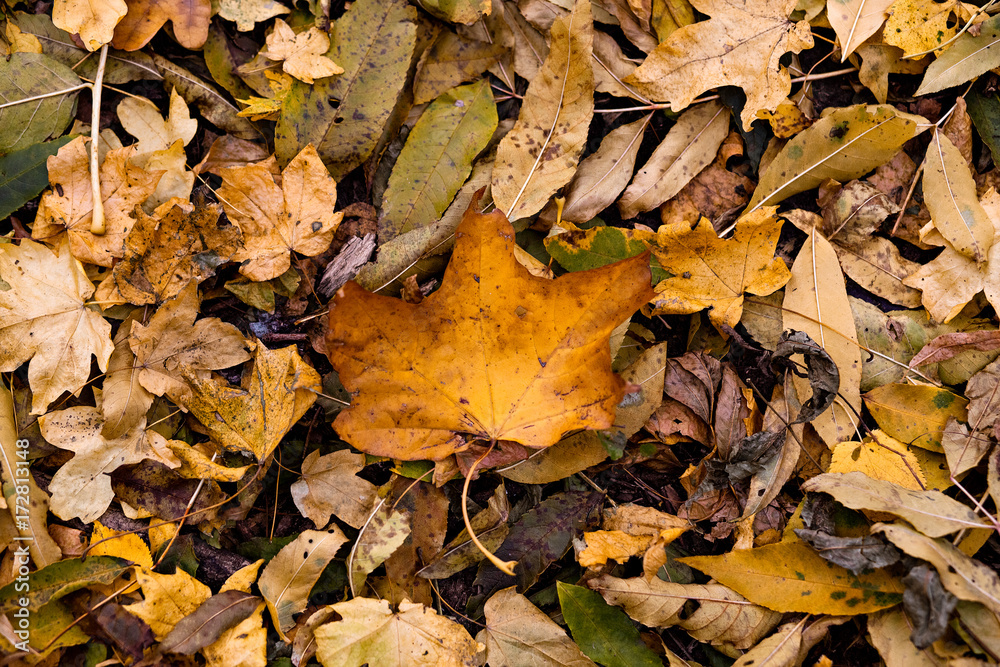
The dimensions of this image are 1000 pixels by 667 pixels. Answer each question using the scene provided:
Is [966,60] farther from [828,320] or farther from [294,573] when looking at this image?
[294,573]

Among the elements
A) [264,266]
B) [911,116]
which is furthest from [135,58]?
[911,116]

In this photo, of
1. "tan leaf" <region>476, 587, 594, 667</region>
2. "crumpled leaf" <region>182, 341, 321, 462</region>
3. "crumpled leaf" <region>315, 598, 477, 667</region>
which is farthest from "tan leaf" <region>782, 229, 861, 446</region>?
"crumpled leaf" <region>182, 341, 321, 462</region>

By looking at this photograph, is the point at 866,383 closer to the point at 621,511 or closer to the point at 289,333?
the point at 621,511

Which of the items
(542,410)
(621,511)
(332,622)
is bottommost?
(332,622)

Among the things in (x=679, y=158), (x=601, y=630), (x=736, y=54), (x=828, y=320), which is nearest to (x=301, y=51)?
(x=679, y=158)

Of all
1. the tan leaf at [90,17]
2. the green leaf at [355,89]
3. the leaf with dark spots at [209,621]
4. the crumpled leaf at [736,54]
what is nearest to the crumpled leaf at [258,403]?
the leaf with dark spots at [209,621]

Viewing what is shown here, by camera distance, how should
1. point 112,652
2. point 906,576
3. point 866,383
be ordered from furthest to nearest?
point 866,383, point 112,652, point 906,576

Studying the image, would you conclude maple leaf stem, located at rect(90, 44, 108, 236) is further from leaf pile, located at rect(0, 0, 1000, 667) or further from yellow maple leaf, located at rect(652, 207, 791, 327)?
yellow maple leaf, located at rect(652, 207, 791, 327)
